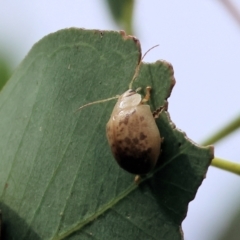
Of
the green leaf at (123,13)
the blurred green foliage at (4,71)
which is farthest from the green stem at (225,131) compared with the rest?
the blurred green foliage at (4,71)

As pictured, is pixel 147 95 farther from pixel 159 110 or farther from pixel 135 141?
pixel 135 141

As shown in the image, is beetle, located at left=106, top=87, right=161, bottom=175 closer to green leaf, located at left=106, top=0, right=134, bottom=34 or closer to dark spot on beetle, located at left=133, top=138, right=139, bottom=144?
dark spot on beetle, located at left=133, top=138, right=139, bottom=144

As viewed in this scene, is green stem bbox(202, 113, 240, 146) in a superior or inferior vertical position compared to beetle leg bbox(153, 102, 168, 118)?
inferior

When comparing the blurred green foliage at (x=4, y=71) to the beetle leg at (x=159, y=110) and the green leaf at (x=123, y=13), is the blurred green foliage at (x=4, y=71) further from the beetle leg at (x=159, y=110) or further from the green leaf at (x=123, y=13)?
the beetle leg at (x=159, y=110)

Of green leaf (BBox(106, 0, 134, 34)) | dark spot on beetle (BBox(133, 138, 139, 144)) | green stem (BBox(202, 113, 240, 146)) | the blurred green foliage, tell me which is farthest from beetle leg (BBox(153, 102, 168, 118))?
the blurred green foliage

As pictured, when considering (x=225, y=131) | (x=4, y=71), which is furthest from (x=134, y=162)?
(x=4, y=71)

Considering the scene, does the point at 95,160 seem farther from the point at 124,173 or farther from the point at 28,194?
the point at 28,194

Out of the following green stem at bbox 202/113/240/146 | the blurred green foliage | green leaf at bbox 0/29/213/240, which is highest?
green leaf at bbox 0/29/213/240

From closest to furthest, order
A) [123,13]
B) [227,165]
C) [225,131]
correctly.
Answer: [227,165] < [225,131] < [123,13]
